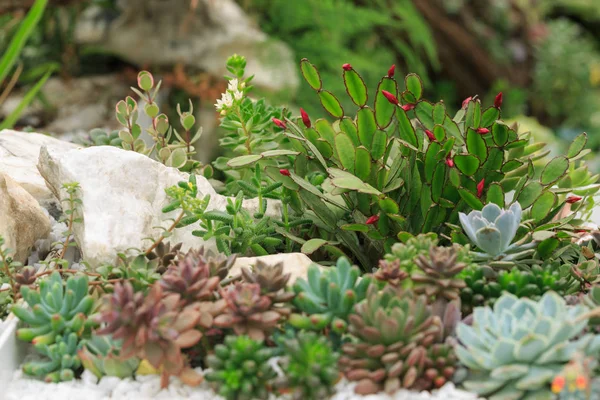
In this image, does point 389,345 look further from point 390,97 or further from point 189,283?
point 390,97

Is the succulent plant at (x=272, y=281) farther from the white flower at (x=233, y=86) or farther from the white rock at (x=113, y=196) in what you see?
the white flower at (x=233, y=86)

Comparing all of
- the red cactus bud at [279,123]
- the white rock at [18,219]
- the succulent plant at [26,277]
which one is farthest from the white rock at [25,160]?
the red cactus bud at [279,123]

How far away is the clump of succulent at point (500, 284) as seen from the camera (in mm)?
1165

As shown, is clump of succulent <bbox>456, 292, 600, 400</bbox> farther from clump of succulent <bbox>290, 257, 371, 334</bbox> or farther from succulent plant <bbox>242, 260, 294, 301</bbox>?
succulent plant <bbox>242, 260, 294, 301</bbox>

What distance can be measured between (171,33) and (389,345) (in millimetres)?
3056

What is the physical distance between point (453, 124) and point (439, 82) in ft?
13.2

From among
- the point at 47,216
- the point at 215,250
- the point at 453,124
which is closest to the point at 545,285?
the point at 453,124

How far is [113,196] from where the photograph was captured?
1351mm

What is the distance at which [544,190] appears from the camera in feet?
4.65

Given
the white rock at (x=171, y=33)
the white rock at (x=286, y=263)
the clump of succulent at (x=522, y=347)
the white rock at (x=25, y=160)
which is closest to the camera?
the clump of succulent at (x=522, y=347)

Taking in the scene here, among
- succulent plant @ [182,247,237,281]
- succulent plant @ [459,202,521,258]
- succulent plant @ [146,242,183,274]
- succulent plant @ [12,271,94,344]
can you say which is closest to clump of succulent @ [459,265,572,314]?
succulent plant @ [459,202,521,258]

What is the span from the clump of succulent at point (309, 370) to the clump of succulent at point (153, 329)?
0.15 m

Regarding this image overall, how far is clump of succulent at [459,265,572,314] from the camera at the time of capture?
117 centimetres

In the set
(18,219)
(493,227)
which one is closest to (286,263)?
(493,227)
